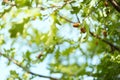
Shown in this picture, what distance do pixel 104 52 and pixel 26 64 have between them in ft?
3.28

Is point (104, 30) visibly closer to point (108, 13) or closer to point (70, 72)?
point (108, 13)

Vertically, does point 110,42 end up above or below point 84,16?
below

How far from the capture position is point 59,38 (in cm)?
333

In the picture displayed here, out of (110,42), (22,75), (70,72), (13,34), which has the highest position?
(13,34)

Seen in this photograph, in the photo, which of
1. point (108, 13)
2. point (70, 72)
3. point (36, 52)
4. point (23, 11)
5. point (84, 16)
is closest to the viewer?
point (70, 72)

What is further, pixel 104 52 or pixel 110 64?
pixel 104 52

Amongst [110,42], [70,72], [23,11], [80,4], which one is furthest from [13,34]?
[110,42]

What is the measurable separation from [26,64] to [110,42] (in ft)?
3.56

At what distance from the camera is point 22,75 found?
3.94 m

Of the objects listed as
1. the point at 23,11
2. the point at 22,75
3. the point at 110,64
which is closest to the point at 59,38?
the point at 110,64

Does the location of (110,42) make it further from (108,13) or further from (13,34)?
(13,34)

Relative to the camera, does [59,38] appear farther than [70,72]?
Yes

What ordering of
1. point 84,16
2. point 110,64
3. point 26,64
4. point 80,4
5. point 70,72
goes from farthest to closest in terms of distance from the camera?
point 26,64
point 110,64
point 80,4
point 84,16
point 70,72

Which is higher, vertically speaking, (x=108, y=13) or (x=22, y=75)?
(x=108, y=13)
